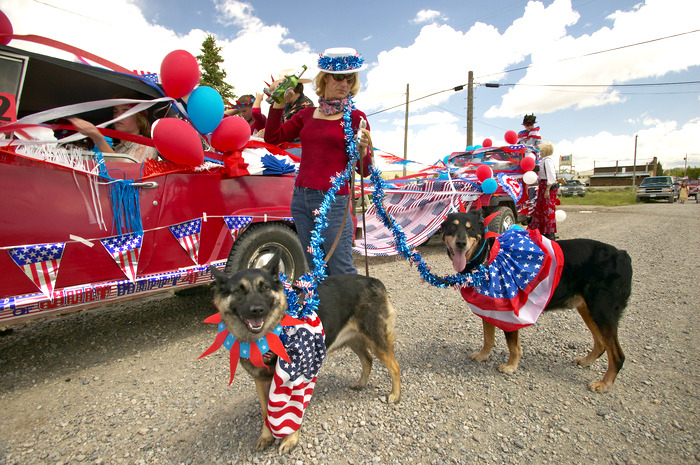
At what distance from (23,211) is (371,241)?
16.1 ft

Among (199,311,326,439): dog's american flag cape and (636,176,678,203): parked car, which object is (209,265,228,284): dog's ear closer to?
(199,311,326,439): dog's american flag cape

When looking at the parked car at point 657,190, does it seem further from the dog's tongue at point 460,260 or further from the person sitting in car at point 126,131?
the person sitting in car at point 126,131

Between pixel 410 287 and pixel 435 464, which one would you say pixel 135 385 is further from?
pixel 410 287

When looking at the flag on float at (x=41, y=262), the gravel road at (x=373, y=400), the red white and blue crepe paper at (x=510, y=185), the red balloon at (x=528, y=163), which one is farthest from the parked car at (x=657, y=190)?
the flag on float at (x=41, y=262)

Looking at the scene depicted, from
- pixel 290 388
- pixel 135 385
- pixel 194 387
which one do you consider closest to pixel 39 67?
pixel 135 385

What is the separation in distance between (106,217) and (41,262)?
484 mm

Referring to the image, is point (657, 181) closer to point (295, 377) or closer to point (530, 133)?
point (530, 133)

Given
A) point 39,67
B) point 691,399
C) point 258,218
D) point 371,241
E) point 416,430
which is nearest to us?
point 416,430

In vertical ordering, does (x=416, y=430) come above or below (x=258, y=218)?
below

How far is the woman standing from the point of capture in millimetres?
7102

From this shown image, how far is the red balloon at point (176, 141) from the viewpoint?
2.64 m

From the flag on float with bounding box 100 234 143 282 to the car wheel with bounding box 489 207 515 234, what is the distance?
225 inches

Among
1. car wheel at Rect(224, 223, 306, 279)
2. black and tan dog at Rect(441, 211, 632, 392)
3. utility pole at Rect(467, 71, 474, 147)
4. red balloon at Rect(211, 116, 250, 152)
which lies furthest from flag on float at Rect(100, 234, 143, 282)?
utility pole at Rect(467, 71, 474, 147)

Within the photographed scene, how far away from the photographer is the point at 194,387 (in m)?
2.63
